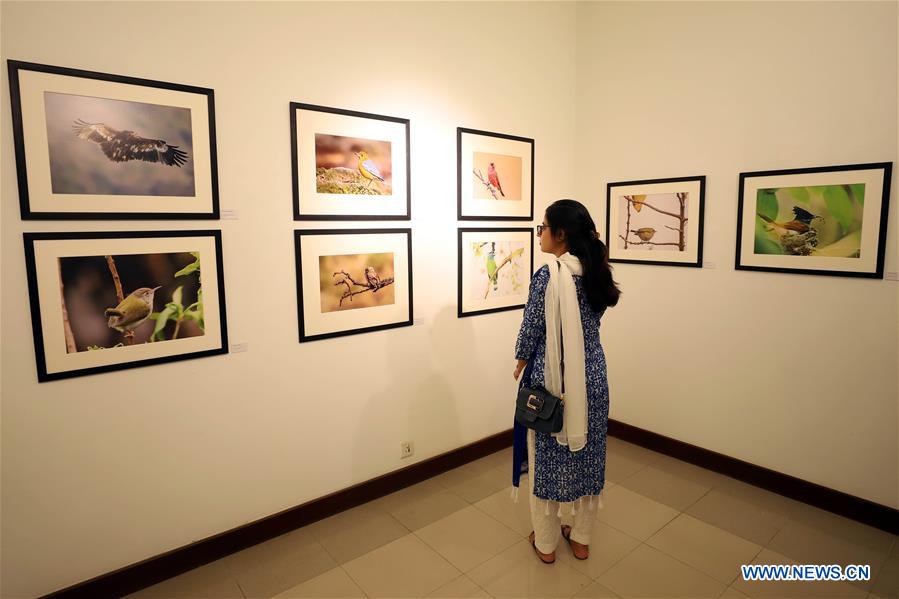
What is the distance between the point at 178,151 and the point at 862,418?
3937 mm

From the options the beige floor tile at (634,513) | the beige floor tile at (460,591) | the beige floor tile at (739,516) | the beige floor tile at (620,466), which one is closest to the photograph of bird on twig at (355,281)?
the beige floor tile at (460,591)

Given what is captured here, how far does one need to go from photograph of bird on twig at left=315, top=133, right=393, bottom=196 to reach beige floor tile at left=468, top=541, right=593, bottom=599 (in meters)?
2.16

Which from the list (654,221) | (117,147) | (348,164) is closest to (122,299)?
(117,147)

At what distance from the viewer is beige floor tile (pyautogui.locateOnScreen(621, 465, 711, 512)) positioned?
10.6 ft

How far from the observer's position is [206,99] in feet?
7.99

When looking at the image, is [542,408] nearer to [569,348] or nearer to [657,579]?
[569,348]

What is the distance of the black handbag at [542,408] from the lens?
7.79 ft

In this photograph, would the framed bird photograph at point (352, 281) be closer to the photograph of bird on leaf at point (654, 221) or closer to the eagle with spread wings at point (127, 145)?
the eagle with spread wings at point (127, 145)

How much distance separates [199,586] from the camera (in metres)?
2.48

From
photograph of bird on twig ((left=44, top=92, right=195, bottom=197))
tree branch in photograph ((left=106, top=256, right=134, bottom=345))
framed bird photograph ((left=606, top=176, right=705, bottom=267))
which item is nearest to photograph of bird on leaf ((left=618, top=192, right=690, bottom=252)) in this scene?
framed bird photograph ((left=606, top=176, right=705, bottom=267))

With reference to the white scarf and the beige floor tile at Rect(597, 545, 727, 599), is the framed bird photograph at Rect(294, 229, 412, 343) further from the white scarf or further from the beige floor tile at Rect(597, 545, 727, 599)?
the beige floor tile at Rect(597, 545, 727, 599)

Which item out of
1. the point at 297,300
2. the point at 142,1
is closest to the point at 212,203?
the point at 297,300

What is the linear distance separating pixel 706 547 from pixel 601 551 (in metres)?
0.57

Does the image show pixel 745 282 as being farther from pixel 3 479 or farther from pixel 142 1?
pixel 3 479
